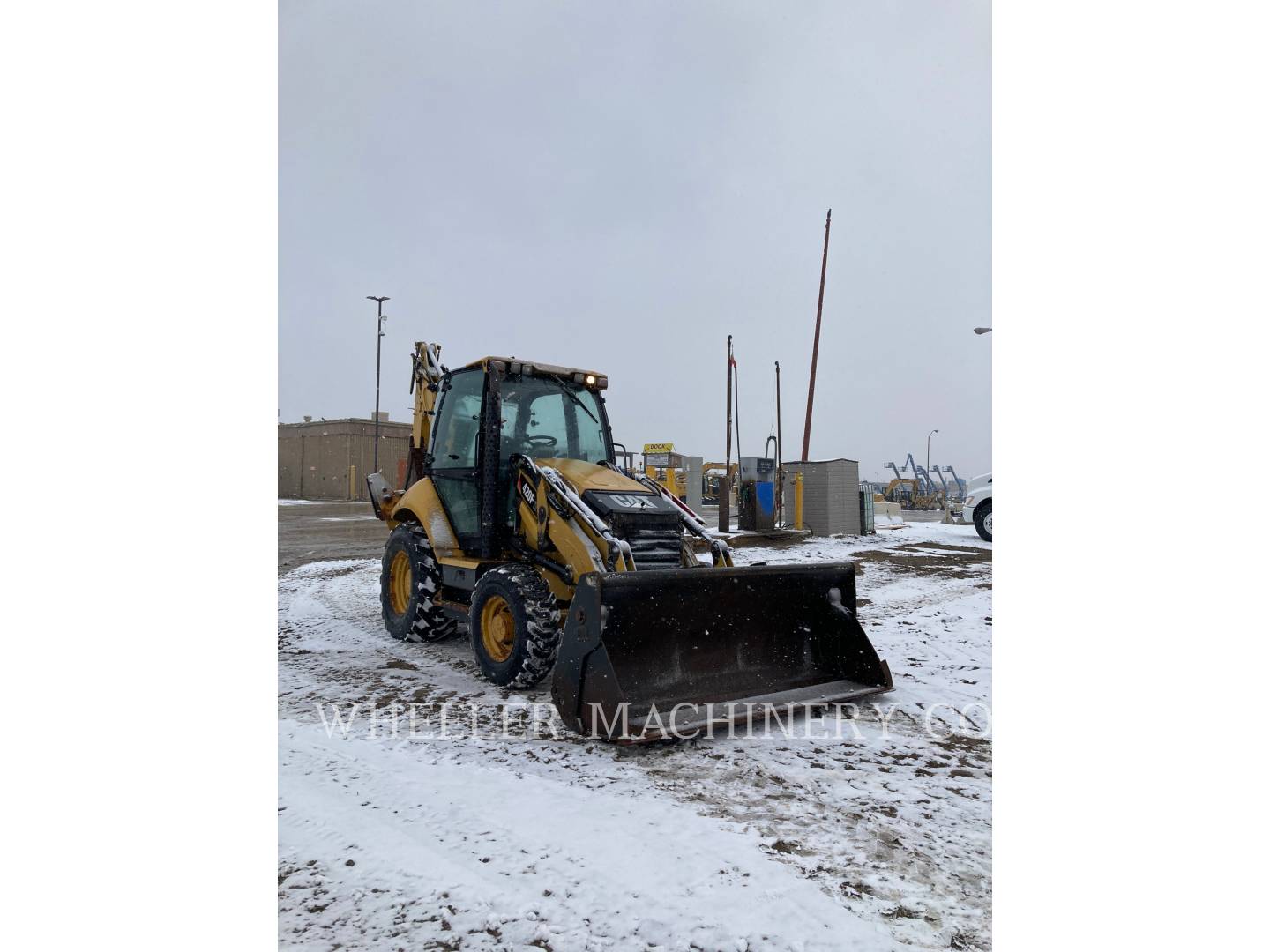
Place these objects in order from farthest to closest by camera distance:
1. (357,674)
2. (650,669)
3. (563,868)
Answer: (357,674) < (650,669) < (563,868)

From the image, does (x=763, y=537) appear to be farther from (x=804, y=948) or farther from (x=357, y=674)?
(x=804, y=948)

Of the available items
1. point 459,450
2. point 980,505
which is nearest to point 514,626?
point 459,450

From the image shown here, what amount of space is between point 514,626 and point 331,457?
3368 cm

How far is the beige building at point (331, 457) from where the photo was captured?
34.8m

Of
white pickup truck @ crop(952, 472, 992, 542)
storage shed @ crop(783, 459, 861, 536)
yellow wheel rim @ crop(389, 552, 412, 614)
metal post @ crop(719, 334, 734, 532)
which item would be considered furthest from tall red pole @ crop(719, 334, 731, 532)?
yellow wheel rim @ crop(389, 552, 412, 614)

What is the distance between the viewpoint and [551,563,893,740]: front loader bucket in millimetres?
3447

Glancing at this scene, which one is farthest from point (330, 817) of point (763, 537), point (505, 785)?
point (763, 537)

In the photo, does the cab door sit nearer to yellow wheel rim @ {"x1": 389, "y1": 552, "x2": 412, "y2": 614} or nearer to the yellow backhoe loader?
the yellow backhoe loader

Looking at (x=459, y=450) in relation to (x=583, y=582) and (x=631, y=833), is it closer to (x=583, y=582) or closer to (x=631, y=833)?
(x=583, y=582)

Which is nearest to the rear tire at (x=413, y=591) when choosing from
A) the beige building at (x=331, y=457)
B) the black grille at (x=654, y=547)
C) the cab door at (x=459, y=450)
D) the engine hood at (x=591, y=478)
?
the cab door at (x=459, y=450)

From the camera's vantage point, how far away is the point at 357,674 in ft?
15.7

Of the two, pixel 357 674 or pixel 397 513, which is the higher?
pixel 397 513

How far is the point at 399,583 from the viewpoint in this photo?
6.08m

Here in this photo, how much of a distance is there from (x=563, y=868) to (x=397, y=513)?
4331 mm
